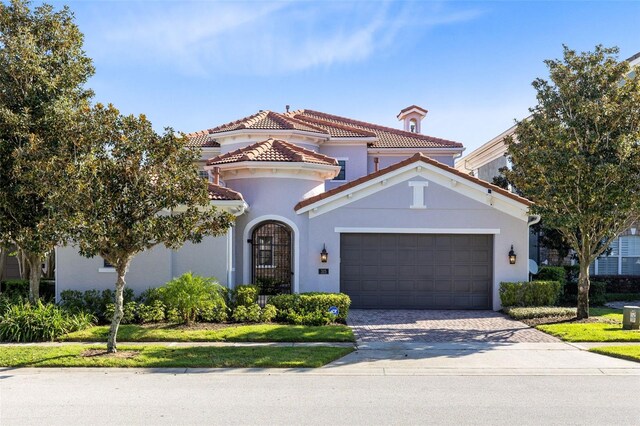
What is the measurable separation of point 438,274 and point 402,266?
117cm

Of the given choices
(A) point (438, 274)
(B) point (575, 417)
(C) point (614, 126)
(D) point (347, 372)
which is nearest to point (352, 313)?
(A) point (438, 274)

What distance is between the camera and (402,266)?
17.8 metres

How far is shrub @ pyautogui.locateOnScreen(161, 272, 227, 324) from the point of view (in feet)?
46.6

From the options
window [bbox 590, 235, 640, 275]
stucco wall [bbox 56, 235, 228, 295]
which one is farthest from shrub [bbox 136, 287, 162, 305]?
window [bbox 590, 235, 640, 275]

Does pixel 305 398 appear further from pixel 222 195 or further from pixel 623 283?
pixel 623 283

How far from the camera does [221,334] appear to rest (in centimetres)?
1306

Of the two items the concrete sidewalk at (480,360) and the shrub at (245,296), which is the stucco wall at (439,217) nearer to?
the shrub at (245,296)

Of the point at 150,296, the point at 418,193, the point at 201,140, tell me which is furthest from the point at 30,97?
the point at 201,140

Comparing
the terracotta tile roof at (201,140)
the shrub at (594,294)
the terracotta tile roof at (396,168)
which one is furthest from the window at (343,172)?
the shrub at (594,294)

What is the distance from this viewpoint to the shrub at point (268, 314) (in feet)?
48.7

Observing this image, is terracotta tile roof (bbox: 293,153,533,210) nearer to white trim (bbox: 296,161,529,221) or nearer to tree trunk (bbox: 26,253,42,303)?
white trim (bbox: 296,161,529,221)

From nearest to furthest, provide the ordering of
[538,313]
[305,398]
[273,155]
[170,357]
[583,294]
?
1. [305,398]
2. [170,357]
3. [583,294]
4. [538,313]
5. [273,155]

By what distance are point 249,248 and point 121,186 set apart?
7.52 meters

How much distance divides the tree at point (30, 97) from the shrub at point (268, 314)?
5.40 meters
